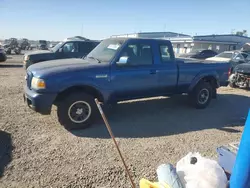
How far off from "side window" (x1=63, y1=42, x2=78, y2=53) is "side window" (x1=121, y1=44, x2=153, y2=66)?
6.80m

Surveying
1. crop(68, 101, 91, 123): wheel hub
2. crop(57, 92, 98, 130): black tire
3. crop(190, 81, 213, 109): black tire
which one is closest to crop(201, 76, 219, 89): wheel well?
crop(190, 81, 213, 109): black tire

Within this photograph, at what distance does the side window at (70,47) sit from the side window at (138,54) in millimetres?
6801

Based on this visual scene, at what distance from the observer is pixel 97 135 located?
4.46 meters

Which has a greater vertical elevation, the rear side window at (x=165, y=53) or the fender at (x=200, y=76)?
the rear side window at (x=165, y=53)

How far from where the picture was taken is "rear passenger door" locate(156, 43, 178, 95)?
5.60 m

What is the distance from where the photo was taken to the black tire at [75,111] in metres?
4.53

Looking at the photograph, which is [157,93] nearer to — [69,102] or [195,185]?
[69,102]

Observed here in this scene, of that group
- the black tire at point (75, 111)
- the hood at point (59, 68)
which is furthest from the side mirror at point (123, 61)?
the black tire at point (75, 111)

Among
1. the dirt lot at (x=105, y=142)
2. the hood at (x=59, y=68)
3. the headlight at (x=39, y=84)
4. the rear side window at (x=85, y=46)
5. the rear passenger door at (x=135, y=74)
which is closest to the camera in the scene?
the dirt lot at (x=105, y=142)

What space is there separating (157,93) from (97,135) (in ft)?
6.59

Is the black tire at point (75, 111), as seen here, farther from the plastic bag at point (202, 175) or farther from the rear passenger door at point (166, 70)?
the plastic bag at point (202, 175)

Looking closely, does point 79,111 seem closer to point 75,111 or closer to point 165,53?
point 75,111

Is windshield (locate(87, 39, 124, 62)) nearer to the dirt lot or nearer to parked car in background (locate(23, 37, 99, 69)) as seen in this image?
the dirt lot

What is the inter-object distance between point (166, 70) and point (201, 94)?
59.8 inches
